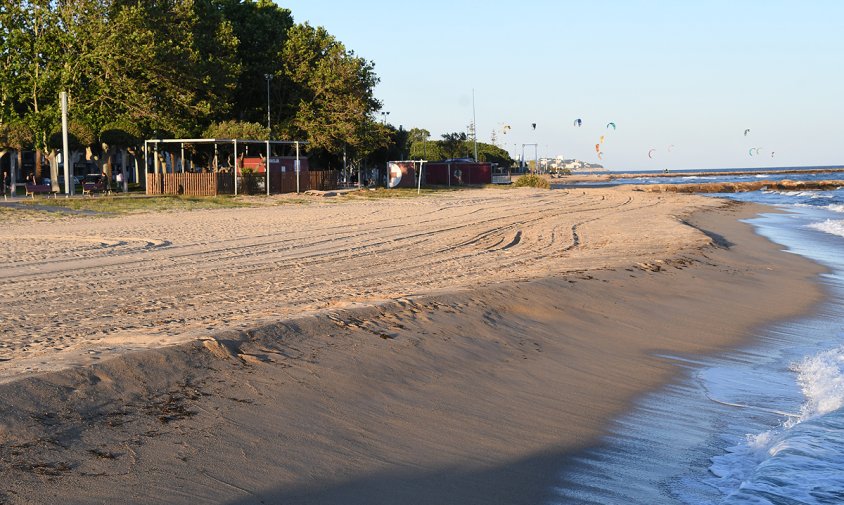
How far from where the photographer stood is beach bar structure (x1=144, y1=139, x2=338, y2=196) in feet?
139

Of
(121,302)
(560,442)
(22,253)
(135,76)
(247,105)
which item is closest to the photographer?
(560,442)

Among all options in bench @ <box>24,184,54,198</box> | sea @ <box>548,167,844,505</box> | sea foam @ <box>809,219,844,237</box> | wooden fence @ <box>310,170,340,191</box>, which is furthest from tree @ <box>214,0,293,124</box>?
sea @ <box>548,167,844,505</box>

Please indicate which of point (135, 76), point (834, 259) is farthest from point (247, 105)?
point (834, 259)

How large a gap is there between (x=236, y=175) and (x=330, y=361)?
37.4 metres

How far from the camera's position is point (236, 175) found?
43.4m

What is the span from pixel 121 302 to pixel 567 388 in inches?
213

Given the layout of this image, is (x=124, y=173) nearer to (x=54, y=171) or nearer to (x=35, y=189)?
(x=54, y=171)

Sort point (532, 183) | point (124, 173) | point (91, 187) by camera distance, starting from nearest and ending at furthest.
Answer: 1. point (91, 187)
2. point (124, 173)
3. point (532, 183)

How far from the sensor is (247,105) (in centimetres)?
5925

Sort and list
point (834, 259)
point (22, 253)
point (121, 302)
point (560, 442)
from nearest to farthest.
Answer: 1. point (560, 442)
2. point (121, 302)
3. point (22, 253)
4. point (834, 259)

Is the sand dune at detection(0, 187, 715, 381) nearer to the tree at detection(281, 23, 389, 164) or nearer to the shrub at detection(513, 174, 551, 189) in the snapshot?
the tree at detection(281, 23, 389, 164)

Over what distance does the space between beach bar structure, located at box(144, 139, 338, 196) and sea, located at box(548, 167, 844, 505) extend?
3468 centimetres

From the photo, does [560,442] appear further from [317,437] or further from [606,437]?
[317,437]

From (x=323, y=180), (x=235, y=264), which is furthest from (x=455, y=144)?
(x=235, y=264)
